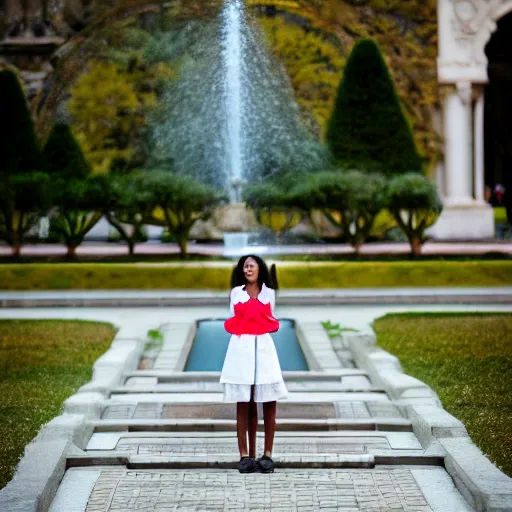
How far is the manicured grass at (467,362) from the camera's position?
718 centimetres

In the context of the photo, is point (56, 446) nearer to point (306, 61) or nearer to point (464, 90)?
point (464, 90)

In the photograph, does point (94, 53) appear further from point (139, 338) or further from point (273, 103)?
point (139, 338)

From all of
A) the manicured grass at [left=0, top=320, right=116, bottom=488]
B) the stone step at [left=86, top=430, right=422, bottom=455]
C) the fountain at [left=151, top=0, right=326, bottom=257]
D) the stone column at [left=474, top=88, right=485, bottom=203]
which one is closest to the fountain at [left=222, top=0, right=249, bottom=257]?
the fountain at [left=151, top=0, right=326, bottom=257]

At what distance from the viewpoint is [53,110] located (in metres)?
32.6

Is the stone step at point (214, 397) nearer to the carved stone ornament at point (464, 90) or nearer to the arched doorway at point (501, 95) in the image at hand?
the carved stone ornament at point (464, 90)

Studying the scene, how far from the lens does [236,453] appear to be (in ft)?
21.7

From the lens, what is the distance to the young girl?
235 inches

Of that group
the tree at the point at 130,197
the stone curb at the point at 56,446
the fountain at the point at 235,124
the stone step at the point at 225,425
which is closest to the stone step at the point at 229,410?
the stone curb at the point at 56,446

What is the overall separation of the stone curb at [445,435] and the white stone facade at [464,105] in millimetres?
19533

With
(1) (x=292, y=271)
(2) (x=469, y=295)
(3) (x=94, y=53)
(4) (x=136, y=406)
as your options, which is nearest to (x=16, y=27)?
(3) (x=94, y=53)

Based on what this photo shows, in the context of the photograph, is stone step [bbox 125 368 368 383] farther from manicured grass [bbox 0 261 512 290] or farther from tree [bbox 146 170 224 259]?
tree [bbox 146 170 224 259]

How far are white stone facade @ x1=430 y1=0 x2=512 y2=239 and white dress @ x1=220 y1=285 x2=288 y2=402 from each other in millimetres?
23590

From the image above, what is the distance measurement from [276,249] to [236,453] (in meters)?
16.3

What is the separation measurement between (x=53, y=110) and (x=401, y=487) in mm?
28337
